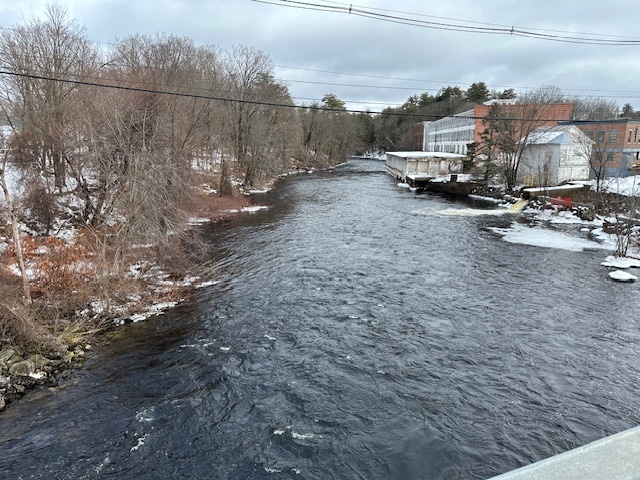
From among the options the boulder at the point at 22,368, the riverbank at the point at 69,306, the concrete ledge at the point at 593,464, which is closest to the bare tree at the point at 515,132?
the riverbank at the point at 69,306

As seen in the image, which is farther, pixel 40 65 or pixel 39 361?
pixel 40 65

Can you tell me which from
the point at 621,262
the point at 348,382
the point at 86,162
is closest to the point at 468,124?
the point at 621,262

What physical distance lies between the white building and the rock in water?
2279 cm

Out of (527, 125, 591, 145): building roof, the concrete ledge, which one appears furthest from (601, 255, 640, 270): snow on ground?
(527, 125, 591, 145): building roof

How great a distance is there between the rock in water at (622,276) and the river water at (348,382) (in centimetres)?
48

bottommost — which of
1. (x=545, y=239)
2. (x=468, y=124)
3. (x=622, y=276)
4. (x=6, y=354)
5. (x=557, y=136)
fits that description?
(x=6, y=354)

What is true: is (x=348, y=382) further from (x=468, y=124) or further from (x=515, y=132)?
(x=468, y=124)

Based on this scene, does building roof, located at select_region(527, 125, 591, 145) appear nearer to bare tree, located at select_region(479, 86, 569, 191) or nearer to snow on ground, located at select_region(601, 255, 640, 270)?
bare tree, located at select_region(479, 86, 569, 191)

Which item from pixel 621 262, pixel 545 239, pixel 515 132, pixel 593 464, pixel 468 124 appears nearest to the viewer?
pixel 593 464

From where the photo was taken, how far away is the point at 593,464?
1634mm

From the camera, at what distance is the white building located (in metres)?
38.5

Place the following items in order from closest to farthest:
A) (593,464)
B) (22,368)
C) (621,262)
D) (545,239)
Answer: (593,464) → (22,368) → (621,262) → (545,239)

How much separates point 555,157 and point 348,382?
3715 cm

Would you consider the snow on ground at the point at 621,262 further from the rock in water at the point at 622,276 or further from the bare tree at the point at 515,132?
A: the bare tree at the point at 515,132
